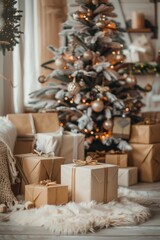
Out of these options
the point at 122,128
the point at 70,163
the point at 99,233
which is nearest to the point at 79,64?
the point at 122,128

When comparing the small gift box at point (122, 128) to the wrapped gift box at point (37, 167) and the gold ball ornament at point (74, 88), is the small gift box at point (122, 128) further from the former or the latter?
the wrapped gift box at point (37, 167)

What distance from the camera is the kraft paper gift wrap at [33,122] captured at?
162 inches

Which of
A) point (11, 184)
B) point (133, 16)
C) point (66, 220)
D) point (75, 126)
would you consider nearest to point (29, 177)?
point (11, 184)

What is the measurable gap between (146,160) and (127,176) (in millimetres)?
314

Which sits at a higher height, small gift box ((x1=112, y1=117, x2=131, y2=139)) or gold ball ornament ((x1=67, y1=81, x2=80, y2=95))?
gold ball ornament ((x1=67, y1=81, x2=80, y2=95))

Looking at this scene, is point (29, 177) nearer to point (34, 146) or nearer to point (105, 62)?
point (34, 146)

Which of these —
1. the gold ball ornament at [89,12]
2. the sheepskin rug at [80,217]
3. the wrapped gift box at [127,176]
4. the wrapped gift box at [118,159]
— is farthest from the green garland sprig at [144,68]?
the sheepskin rug at [80,217]

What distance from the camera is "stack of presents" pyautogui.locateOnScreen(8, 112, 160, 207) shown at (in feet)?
10.1

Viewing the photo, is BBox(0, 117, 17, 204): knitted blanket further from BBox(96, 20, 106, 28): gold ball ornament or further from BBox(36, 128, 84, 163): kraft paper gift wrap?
BBox(96, 20, 106, 28): gold ball ornament

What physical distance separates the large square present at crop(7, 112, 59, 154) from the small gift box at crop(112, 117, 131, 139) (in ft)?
1.91

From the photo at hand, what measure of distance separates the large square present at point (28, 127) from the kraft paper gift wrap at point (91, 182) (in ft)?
3.14

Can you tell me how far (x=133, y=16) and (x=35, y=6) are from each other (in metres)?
1.99

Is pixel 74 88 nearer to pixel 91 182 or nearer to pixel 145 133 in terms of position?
pixel 145 133

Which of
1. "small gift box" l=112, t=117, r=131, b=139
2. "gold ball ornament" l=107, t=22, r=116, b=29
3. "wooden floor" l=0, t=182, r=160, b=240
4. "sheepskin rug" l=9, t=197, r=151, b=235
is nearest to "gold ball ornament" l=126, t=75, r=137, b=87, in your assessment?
"small gift box" l=112, t=117, r=131, b=139
